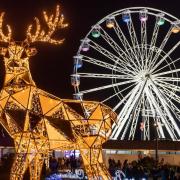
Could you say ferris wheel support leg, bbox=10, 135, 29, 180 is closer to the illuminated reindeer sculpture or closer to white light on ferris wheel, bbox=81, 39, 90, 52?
the illuminated reindeer sculpture

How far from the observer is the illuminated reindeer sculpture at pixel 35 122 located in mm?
13125

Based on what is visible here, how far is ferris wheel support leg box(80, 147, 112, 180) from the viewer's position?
1348cm

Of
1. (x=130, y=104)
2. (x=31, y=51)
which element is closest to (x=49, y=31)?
(x=31, y=51)

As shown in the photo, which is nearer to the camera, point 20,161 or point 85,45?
point 20,161

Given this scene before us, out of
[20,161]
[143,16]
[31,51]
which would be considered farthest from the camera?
[143,16]

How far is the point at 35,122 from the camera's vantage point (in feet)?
43.2

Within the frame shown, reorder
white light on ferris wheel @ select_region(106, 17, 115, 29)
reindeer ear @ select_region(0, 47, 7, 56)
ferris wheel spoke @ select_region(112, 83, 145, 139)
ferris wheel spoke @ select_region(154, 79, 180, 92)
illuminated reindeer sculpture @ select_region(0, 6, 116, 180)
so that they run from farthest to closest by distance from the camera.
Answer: white light on ferris wheel @ select_region(106, 17, 115, 29), ferris wheel spoke @ select_region(112, 83, 145, 139), ferris wheel spoke @ select_region(154, 79, 180, 92), reindeer ear @ select_region(0, 47, 7, 56), illuminated reindeer sculpture @ select_region(0, 6, 116, 180)

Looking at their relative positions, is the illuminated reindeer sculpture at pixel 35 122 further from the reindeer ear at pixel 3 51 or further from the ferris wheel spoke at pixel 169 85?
the ferris wheel spoke at pixel 169 85

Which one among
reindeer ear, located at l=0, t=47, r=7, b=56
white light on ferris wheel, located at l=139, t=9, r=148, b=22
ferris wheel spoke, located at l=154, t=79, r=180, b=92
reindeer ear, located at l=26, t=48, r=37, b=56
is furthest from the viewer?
white light on ferris wheel, located at l=139, t=9, r=148, b=22

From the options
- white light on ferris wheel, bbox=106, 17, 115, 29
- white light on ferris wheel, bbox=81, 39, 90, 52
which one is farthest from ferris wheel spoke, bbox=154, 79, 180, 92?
white light on ferris wheel, bbox=81, 39, 90, 52

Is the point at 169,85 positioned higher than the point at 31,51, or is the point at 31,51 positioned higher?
the point at 169,85

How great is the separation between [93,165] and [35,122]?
220 cm

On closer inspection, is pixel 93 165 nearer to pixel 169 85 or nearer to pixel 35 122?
pixel 35 122

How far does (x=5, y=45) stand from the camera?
13680 millimetres
